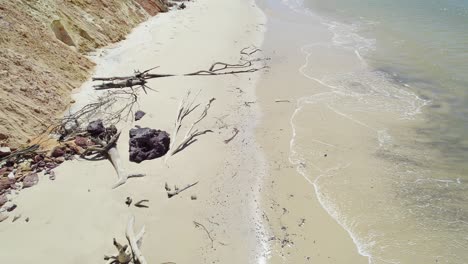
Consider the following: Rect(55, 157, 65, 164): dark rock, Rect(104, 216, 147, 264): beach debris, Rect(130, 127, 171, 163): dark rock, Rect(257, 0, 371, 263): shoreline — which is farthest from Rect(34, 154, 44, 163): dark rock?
Rect(257, 0, 371, 263): shoreline

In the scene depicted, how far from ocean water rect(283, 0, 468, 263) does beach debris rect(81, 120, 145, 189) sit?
3.87m

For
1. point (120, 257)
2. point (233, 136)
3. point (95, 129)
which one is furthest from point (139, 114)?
point (120, 257)

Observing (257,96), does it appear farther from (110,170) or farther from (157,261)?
(157,261)

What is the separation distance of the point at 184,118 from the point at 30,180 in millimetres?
4187

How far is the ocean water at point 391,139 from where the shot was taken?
7.45 m

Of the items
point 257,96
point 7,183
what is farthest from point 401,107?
point 7,183

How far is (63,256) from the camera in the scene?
6453 millimetres

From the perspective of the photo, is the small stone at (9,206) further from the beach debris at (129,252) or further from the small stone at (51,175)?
the beach debris at (129,252)

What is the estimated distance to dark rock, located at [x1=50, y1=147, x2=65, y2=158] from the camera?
8742 millimetres

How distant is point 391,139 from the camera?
10.4 metres

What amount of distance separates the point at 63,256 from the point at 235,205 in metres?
3.16

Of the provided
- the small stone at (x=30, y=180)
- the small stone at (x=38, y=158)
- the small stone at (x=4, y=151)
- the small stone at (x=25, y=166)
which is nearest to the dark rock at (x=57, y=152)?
the small stone at (x=38, y=158)

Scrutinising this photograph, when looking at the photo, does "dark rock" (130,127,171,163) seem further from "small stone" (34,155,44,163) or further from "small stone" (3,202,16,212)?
"small stone" (3,202,16,212)

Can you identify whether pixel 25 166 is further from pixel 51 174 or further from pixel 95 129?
pixel 95 129
